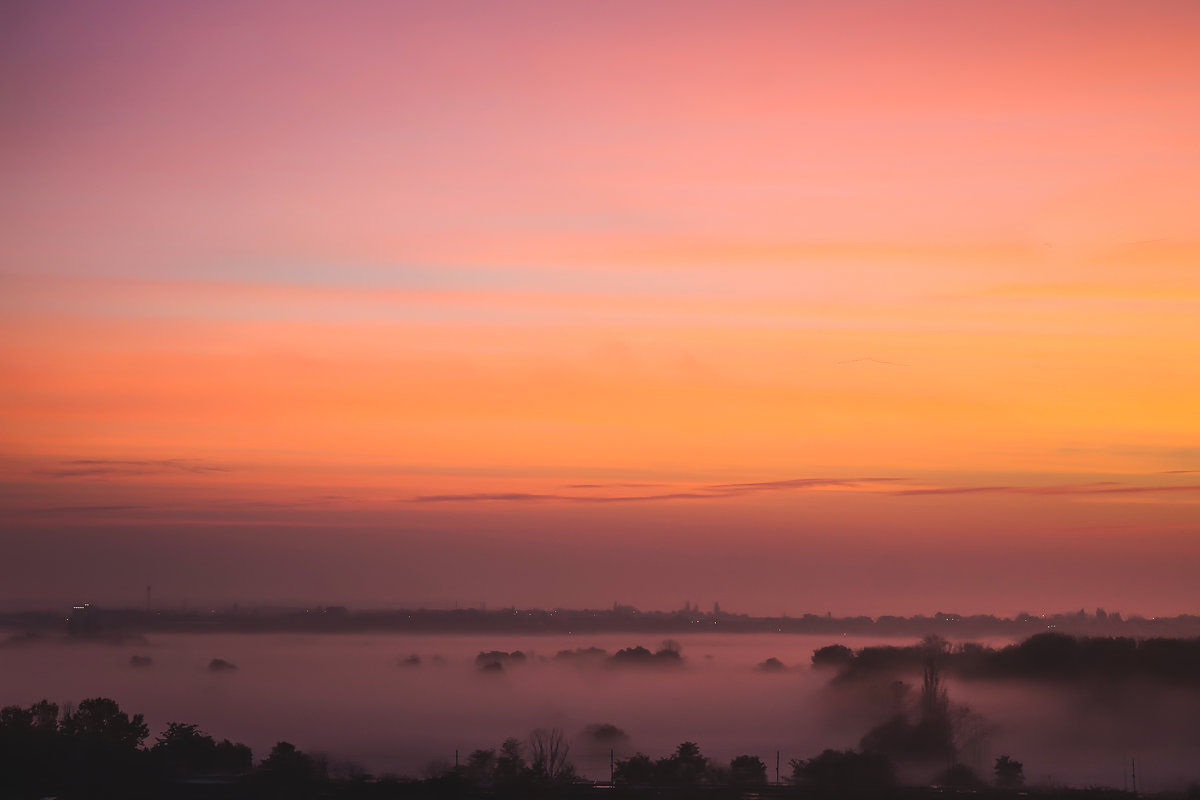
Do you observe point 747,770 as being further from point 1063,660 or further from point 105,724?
point 1063,660

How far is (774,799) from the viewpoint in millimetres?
49500

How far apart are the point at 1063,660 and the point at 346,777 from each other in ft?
384

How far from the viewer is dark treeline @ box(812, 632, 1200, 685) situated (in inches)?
5517

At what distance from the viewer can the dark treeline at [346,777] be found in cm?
5078

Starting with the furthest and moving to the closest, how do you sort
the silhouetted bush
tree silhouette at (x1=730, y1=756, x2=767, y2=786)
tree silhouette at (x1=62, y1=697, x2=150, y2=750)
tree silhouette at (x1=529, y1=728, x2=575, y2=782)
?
tree silhouette at (x1=62, y1=697, x2=150, y2=750) → tree silhouette at (x1=730, y1=756, x2=767, y2=786) → the silhouetted bush → tree silhouette at (x1=529, y1=728, x2=575, y2=782)

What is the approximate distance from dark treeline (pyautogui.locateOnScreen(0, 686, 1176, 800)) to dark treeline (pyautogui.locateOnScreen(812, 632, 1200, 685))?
189 feet

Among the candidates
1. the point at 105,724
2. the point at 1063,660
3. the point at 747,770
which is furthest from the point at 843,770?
the point at 1063,660

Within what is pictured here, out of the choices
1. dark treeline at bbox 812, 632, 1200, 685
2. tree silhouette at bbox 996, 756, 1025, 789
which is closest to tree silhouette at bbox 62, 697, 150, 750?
tree silhouette at bbox 996, 756, 1025, 789

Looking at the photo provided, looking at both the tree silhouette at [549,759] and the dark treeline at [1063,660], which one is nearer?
the tree silhouette at [549,759]

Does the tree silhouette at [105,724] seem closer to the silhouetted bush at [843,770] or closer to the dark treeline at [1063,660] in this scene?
the silhouetted bush at [843,770]

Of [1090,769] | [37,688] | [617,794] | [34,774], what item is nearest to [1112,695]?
[1090,769]

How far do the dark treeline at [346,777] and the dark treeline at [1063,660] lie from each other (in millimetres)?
57498

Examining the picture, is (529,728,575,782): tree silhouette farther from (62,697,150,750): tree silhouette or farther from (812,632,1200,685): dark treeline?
(812,632,1200,685): dark treeline

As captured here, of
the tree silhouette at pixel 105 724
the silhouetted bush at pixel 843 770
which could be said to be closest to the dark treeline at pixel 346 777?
the silhouetted bush at pixel 843 770
